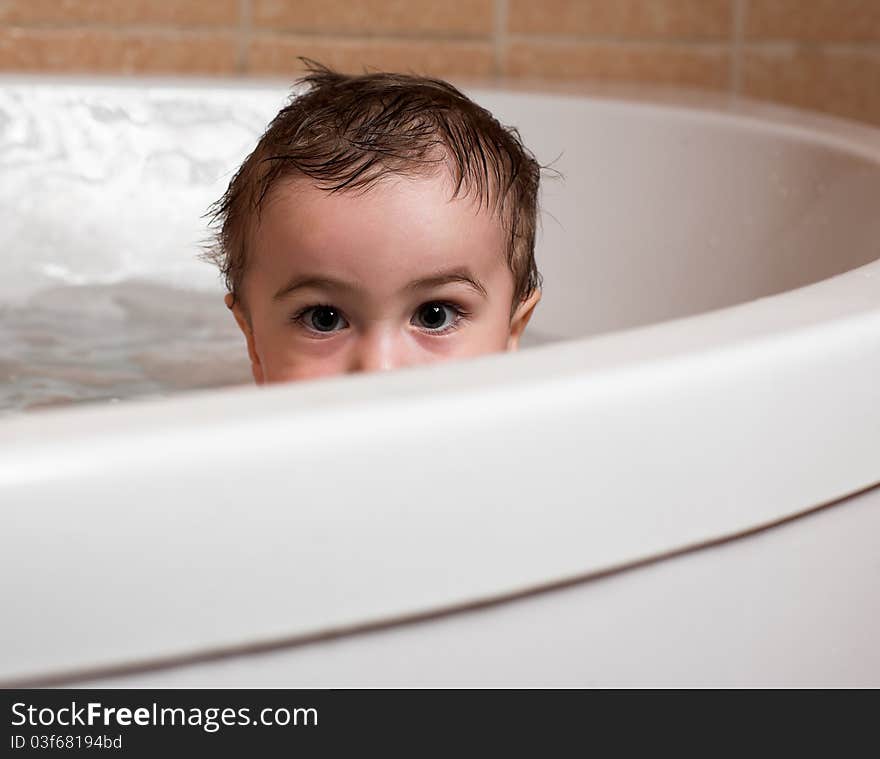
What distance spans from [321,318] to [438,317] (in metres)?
0.07

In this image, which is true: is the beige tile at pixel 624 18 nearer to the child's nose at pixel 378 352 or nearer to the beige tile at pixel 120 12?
the beige tile at pixel 120 12

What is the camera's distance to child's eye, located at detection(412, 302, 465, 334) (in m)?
0.75

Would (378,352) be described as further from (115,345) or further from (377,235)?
(115,345)

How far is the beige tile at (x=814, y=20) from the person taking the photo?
173cm

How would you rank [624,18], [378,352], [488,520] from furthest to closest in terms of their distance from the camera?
[624,18] → [378,352] → [488,520]

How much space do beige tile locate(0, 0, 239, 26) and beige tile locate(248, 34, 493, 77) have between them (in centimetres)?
5

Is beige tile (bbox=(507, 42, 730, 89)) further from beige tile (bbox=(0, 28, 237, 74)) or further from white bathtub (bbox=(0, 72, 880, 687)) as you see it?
white bathtub (bbox=(0, 72, 880, 687))

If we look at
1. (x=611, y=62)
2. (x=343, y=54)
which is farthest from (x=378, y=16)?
(x=611, y=62)

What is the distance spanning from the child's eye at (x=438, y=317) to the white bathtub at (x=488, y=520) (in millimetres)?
299

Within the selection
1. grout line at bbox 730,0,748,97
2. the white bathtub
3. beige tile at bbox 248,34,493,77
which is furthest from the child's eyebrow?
grout line at bbox 730,0,748,97

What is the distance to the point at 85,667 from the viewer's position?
1.05 feet

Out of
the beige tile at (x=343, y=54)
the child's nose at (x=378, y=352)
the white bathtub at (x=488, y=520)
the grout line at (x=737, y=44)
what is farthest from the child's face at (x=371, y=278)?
the grout line at (x=737, y=44)

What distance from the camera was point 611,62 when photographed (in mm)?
1689

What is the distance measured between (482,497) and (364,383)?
0.05 metres
